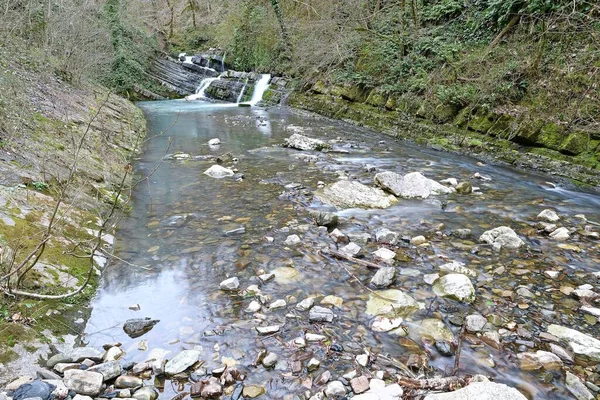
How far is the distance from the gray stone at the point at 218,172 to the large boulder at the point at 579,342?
5.79 m

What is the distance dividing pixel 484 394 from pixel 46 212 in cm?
462

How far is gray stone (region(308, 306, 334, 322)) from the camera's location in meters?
3.13

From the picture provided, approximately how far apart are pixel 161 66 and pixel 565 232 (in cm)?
2501

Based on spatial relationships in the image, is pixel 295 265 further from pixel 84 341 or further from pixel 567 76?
pixel 567 76

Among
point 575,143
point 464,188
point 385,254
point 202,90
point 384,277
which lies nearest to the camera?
point 384,277

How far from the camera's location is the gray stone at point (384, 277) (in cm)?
360

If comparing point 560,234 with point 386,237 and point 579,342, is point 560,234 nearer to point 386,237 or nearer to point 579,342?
point 386,237

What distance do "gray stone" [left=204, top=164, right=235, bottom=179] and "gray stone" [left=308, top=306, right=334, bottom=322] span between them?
457 centimetres

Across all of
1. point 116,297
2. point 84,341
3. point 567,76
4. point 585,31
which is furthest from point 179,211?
point 585,31

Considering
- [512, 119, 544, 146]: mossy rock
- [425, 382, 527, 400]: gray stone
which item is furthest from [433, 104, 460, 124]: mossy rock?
[425, 382, 527, 400]: gray stone

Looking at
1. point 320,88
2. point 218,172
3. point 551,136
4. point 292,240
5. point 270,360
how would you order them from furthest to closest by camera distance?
point 320,88 < point 551,136 < point 218,172 < point 292,240 < point 270,360

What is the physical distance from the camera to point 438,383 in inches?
95.0

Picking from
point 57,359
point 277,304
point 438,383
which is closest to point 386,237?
point 277,304

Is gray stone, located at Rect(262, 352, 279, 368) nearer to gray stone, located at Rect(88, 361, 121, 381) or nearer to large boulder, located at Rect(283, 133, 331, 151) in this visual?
gray stone, located at Rect(88, 361, 121, 381)
